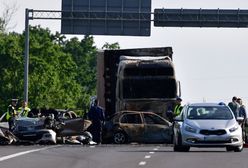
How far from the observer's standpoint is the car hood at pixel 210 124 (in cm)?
3444

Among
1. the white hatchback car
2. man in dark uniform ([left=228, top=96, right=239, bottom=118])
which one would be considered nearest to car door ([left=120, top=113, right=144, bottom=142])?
man in dark uniform ([left=228, top=96, right=239, bottom=118])

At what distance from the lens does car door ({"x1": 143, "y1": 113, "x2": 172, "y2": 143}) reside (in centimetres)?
4372

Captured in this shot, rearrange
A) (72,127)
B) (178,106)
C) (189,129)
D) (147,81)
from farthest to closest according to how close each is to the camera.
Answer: (147,81) < (178,106) < (72,127) < (189,129)

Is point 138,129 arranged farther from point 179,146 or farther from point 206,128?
point 206,128

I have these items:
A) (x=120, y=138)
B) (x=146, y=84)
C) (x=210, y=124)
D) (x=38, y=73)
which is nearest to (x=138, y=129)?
(x=120, y=138)

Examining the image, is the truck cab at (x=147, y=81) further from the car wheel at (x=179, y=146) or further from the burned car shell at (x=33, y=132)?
the car wheel at (x=179, y=146)

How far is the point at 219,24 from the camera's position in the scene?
63688 millimetres

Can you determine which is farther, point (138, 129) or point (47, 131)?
point (138, 129)

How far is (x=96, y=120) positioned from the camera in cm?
4272

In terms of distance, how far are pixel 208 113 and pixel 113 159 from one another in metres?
6.52

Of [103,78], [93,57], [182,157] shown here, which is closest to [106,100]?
[103,78]

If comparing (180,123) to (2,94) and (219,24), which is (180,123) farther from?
(2,94)

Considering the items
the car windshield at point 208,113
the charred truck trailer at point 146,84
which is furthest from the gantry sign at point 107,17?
the car windshield at point 208,113

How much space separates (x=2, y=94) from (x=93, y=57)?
65.0 meters
